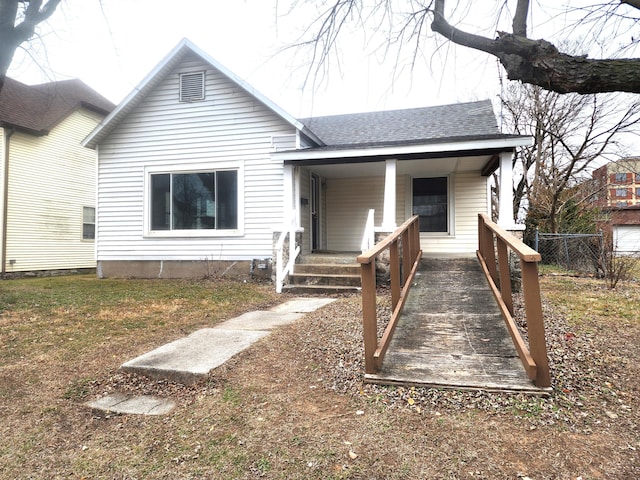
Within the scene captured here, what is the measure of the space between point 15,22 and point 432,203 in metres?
9.46

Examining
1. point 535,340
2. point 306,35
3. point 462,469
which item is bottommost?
point 462,469

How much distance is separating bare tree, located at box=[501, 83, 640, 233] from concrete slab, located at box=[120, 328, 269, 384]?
14.4 m

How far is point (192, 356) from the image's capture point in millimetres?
3896

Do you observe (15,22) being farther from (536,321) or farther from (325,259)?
(536,321)

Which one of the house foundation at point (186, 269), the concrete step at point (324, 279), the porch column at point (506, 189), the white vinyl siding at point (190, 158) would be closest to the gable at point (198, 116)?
the white vinyl siding at point (190, 158)

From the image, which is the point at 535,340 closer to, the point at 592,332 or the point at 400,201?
the point at 592,332

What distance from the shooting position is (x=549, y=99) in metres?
17.0

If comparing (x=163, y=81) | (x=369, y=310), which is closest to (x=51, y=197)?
(x=163, y=81)

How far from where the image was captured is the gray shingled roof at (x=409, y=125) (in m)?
9.75

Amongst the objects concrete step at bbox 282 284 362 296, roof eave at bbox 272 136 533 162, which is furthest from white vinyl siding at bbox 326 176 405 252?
concrete step at bbox 282 284 362 296

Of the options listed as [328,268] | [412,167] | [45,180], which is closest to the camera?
[328,268]

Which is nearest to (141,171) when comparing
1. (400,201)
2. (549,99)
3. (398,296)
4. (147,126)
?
(147,126)

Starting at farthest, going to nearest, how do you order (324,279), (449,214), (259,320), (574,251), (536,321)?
1. (574,251)
2. (449,214)
3. (324,279)
4. (259,320)
5. (536,321)

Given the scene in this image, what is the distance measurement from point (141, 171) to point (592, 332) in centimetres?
1049
